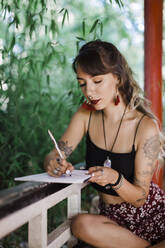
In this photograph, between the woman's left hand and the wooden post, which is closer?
the woman's left hand

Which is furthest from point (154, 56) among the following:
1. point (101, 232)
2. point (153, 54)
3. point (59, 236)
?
point (59, 236)

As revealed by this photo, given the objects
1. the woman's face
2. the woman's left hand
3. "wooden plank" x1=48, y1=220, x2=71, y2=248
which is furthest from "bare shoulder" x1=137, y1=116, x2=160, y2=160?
"wooden plank" x1=48, y1=220, x2=71, y2=248

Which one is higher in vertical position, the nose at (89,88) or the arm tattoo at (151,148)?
the nose at (89,88)

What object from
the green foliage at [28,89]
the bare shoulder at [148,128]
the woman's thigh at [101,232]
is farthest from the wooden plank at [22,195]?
the green foliage at [28,89]

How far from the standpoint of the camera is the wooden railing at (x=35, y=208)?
3.81 ft

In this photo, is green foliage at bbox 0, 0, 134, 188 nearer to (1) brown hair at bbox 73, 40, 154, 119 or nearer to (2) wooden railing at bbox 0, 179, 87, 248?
(1) brown hair at bbox 73, 40, 154, 119

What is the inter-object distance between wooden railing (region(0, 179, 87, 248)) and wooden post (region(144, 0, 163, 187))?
3.03 ft

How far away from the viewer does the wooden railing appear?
1.16 metres

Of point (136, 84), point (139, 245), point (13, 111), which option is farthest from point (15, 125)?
point (139, 245)

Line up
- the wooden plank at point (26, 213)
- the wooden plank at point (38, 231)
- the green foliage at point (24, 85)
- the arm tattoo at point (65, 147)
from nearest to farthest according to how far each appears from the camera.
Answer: the wooden plank at point (26, 213)
the wooden plank at point (38, 231)
the arm tattoo at point (65, 147)
the green foliage at point (24, 85)

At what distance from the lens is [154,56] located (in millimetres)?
2434

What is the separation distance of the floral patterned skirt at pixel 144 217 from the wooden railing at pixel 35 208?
0.82ft

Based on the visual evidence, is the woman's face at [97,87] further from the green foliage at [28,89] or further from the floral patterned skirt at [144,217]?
the floral patterned skirt at [144,217]

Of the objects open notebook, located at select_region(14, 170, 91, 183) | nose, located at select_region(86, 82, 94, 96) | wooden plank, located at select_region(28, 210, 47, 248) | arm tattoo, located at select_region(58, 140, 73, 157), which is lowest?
wooden plank, located at select_region(28, 210, 47, 248)
